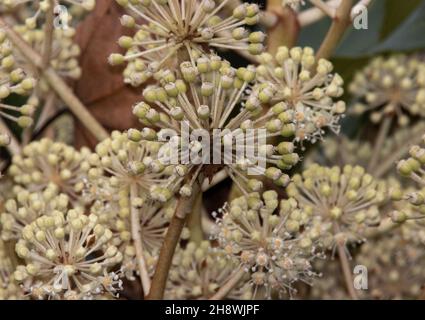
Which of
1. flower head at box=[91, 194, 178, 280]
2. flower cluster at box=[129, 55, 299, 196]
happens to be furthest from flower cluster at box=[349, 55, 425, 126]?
flower cluster at box=[129, 55, 299, 196]

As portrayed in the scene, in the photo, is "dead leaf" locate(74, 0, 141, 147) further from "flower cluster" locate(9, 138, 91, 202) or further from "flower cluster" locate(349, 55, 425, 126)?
"flower cluster" locate(349, 55, 425, 126)

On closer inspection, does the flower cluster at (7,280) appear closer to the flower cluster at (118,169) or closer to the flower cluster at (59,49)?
the flower cluster at (118,169)

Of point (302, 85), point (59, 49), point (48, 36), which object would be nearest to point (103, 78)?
point (59, 49)

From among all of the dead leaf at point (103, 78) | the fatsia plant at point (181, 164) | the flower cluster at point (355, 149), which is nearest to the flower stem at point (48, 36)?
the fatsia plant at point (181, 164)

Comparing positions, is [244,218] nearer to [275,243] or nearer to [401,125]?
[275,243]

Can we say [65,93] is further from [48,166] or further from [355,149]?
[355,149]

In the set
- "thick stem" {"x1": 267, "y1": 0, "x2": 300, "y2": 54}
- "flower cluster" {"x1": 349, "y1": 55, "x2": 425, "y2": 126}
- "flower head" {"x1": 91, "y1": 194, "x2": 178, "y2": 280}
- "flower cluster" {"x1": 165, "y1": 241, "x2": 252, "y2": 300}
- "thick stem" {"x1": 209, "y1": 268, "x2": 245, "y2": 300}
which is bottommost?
"thick stem" {"x1": 209, "y1": 268, "x2": 245, "y2": 300}

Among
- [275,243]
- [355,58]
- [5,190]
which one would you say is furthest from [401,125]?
[5,190]
